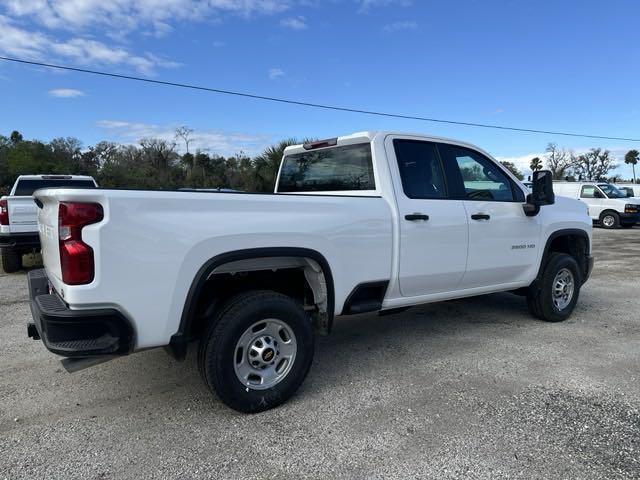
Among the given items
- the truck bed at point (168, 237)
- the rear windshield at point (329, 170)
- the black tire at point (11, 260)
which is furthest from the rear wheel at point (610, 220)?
the black tire at point (11, 260)

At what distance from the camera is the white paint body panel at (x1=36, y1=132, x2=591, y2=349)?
271cm

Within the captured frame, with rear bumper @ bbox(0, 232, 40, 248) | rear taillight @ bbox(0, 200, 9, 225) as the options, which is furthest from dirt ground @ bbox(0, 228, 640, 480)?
rear taillight @ bbox(0, 200, 9, 225)

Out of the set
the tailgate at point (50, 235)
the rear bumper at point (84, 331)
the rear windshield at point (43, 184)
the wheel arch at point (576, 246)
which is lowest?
the rear bumper at point (84, 331)

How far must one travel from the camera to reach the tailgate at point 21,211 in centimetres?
802

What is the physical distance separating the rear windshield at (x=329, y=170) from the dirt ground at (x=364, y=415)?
1566 millimetres

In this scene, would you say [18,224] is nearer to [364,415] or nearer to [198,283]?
[198,283]

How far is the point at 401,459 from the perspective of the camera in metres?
2.79

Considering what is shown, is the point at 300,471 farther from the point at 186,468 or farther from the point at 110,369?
the point at 110,369

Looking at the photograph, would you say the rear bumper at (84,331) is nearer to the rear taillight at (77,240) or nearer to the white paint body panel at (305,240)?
the white paint body panel at (305,240)

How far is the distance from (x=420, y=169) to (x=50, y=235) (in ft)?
9.64

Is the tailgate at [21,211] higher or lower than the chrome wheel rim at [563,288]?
higher

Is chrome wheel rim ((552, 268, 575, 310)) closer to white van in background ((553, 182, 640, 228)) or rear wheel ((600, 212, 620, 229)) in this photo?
white van in background ((553, 182, 640, 228))

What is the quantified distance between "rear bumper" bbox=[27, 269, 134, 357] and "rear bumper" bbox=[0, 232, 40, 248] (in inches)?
246

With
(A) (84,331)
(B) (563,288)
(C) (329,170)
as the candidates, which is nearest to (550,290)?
(B) (563,288)
